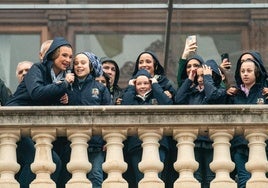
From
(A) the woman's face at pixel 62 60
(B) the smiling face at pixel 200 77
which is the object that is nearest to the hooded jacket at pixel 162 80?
(B) the smiling face at pixel 200 77

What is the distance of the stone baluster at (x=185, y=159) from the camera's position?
14.2m

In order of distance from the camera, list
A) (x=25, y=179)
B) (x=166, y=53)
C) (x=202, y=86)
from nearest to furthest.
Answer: (x=25, y=179) < (x=202, y=86) < (x=166, y=53)

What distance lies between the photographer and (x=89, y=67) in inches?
607

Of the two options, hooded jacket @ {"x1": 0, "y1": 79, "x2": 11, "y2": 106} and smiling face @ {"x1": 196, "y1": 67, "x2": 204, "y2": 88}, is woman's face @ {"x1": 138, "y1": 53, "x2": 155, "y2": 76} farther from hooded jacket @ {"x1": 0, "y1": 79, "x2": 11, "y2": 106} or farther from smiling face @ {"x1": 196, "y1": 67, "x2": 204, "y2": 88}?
hooded jacket @ {"x1": 0, "y1": 79, "x2": 11, "y2": 106}

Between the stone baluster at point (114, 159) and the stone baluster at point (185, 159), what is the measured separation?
508 mm

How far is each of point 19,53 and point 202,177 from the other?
646 centimetres

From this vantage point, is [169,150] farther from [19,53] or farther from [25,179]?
[19,53]

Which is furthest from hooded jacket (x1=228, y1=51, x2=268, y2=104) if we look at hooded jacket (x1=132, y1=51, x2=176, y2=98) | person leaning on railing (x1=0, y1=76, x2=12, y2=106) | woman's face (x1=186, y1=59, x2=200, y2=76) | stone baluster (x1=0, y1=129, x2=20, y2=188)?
person leaning on railing (x1=0, y1=76, x2=12, y2=106)

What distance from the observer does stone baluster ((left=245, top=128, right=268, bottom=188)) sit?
46.7ft

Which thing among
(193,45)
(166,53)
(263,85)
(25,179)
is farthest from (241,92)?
(166,53)

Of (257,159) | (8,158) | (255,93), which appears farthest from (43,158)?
(255,93)

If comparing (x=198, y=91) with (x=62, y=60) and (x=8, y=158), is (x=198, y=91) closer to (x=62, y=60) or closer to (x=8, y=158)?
(x=62, y=60)

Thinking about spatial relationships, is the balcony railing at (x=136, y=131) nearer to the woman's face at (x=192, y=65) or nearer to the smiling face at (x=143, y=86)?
the smiling face at (x=143, y=86)

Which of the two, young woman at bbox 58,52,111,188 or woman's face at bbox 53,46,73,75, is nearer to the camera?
young woman at bbox 58,52,111,188
